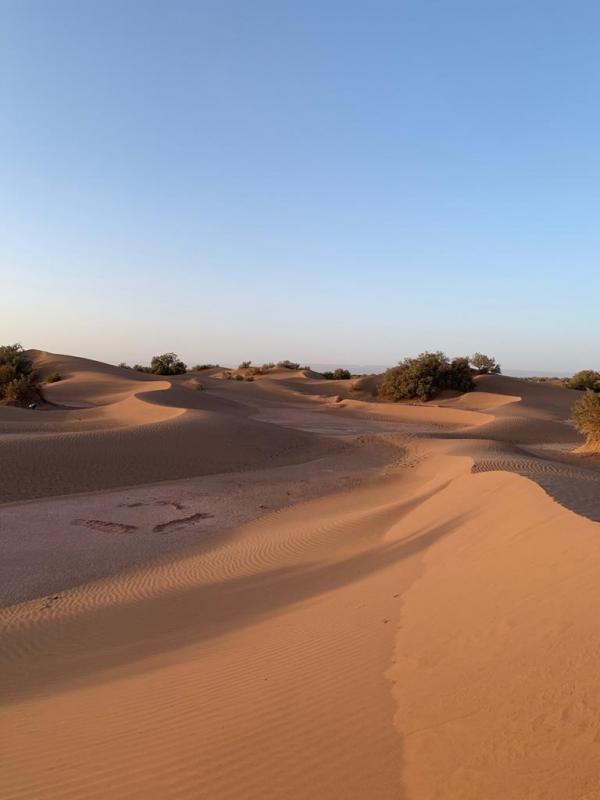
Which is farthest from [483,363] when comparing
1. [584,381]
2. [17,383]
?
[17,383]

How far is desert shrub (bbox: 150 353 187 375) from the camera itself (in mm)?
62078

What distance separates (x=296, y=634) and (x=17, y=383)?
28276 millimetres

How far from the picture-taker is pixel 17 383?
99.3ft

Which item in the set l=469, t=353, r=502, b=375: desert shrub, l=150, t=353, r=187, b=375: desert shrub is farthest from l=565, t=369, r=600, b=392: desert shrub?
l=150, t=353, r=187, b=375: desert shrub

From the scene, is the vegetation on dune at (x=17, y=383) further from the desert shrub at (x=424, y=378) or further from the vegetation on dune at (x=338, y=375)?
the vegetation on dune at (x=338, y=375)

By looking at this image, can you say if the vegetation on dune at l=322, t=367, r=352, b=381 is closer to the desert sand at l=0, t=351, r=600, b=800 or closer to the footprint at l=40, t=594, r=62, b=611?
the desert sand at l=0, t=351, r=600, b=800

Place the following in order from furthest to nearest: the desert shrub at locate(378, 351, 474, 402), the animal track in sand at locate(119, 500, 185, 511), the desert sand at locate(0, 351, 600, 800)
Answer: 1. the desert shrub at locate(378, 351, 474, 402)
2. the animal track in sand at locate(119, 500, 185, 511)
3. the desert sand at locate(0, 351, 600, 800)

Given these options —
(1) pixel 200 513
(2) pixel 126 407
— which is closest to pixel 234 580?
(1) pixel 200 513

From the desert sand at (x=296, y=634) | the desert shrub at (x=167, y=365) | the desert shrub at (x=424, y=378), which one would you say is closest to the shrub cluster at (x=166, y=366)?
the desert shrub at (x=167, y=365)

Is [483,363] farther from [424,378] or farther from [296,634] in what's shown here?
[296,634]

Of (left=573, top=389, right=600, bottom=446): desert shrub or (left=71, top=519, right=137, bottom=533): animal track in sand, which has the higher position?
(left=573, top=389, right=600, bottom=446): desert shrub

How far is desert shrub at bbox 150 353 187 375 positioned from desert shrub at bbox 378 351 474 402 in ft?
84.6

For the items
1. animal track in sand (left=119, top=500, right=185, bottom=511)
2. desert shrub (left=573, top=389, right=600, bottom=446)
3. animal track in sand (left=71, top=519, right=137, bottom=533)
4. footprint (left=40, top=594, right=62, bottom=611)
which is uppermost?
desert shrub (left=573, top=389, right=600, bottom=446)

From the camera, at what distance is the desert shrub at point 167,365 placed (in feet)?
204
